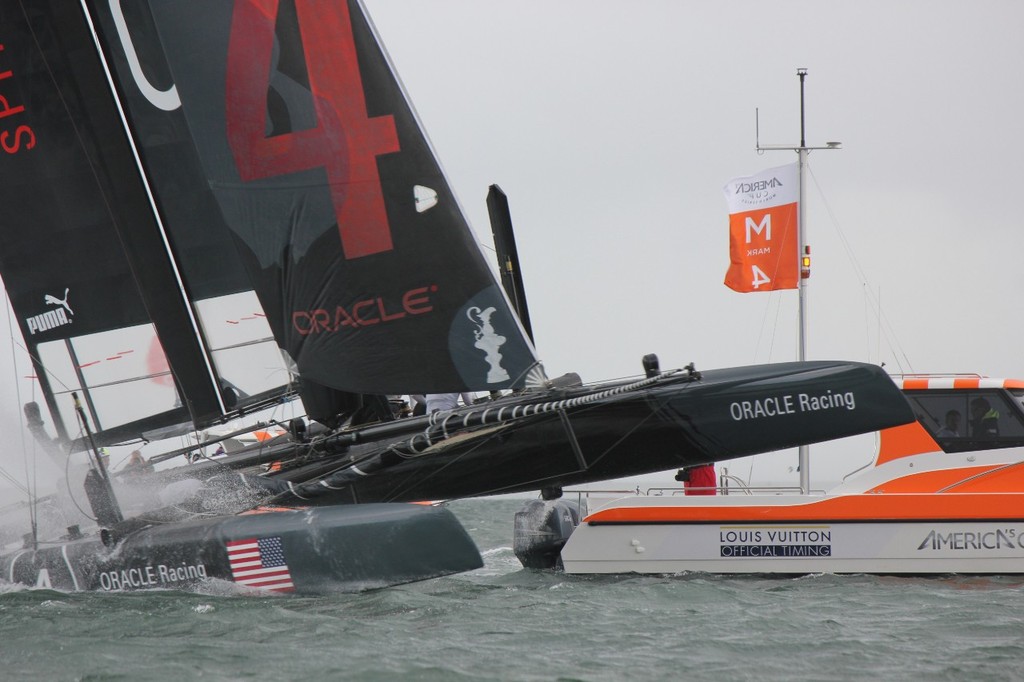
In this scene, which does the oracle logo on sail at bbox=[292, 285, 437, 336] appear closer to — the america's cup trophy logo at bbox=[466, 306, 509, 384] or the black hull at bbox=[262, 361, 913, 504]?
the america's cup trophy logo at bbox=[466, 306, 509, 384]

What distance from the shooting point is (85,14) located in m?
9.14

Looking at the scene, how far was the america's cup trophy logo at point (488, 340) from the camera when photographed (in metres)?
7.04

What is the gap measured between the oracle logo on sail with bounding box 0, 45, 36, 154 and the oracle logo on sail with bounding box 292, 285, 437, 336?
3351 millimetres

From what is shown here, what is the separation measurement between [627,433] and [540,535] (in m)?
1.97

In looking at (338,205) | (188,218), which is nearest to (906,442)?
(338,205)

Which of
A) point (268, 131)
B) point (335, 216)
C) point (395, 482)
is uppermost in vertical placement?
point (268, 131)

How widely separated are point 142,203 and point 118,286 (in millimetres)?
725

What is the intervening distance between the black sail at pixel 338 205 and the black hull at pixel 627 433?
0.39 meters

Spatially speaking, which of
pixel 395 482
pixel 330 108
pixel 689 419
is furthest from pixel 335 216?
pixel 689 419

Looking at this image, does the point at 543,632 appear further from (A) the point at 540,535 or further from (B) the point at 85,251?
(B) the point at 85,251

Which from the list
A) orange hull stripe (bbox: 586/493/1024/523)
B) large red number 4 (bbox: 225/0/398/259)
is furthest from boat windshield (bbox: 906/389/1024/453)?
large red number 4 (bbox: 225/0/398/259)

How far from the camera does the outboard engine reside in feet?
28.2

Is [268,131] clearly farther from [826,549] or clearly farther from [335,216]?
[826,549]

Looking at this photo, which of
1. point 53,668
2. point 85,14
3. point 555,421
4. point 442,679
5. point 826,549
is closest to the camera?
point 442,679
